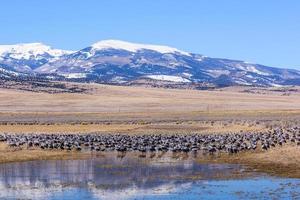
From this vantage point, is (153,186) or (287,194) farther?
(153,186)

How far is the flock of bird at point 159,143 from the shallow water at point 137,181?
6673mm

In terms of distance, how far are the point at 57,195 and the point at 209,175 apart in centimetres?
1223

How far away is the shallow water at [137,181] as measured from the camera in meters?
38.3

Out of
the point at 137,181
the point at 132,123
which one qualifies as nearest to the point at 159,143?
the point at 137,181

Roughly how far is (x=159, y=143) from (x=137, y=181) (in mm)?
20836

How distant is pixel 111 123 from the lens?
10006 centimetres

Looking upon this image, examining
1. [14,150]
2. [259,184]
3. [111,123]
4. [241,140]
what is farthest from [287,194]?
[111,123]

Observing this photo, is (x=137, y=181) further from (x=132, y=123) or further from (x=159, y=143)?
(x=132, y=123)

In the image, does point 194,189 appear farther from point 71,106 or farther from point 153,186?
point 71,106

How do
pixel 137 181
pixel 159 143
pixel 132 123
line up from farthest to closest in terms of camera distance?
pixel 132 123 → pixel 159 143 → pixel 137 181

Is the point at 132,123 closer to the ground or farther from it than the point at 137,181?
farther from it

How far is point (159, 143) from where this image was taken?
211ft

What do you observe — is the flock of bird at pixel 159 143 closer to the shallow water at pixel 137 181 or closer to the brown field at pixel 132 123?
the brown field at pixel 132 123

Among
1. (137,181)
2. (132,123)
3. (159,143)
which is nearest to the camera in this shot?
(137,181)
